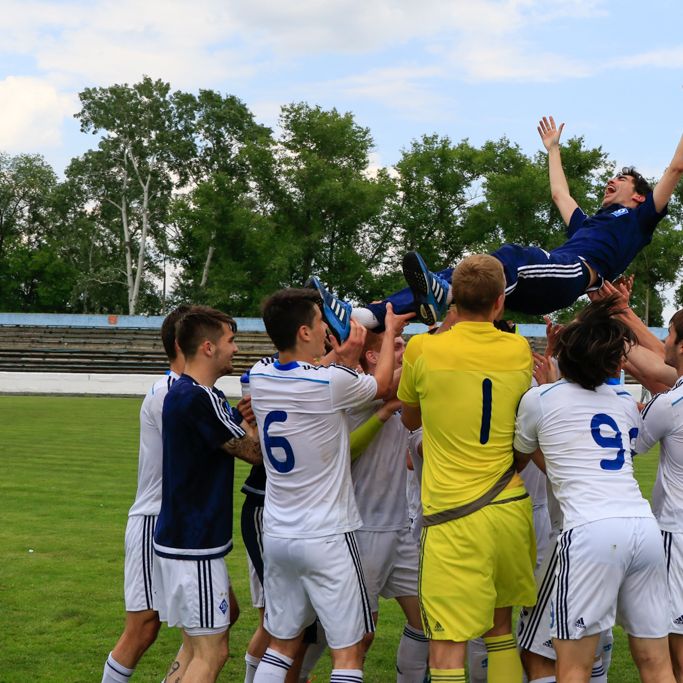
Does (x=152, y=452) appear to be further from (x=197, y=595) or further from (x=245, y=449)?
Result: (x=197, y=595)

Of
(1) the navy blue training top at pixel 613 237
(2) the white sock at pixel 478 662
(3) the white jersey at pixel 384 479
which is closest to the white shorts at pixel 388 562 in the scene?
(3) the white jersey at pixel 384 479

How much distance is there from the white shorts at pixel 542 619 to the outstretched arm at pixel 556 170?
9.12 ft

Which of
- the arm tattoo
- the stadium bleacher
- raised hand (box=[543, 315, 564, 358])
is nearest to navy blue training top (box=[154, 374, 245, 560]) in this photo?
the arm tattoo

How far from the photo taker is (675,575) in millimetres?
4746

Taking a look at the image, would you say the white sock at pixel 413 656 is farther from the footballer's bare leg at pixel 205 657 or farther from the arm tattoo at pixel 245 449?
the arm tattoo at pixel 245 449

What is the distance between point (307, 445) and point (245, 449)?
1.17 feet

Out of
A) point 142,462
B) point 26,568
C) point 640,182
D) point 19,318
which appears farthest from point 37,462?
point 19,318

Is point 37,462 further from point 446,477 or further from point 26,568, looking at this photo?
point 446,477

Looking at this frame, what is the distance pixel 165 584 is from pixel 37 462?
475 inches

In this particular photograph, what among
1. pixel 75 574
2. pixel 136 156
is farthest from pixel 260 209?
pixel 75 574

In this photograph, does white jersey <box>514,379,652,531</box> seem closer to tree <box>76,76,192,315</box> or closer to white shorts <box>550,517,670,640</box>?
white shorts <box>550,517,670,640</box>

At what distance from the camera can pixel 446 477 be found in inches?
172

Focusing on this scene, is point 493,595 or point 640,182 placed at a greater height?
point 640,182

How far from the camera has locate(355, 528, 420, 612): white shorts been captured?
17.0ft
